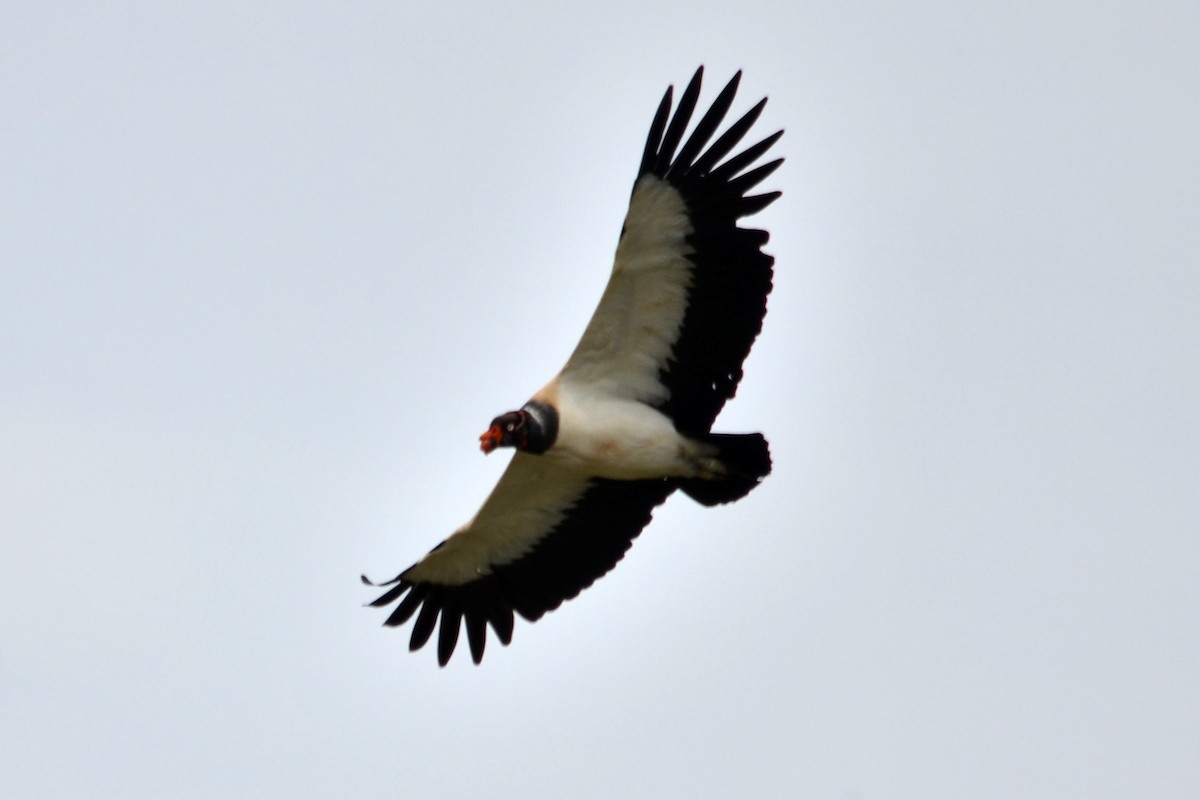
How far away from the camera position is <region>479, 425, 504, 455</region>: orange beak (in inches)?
696

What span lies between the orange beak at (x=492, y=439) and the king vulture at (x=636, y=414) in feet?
0.04

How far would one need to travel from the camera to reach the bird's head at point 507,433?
17.7 meters

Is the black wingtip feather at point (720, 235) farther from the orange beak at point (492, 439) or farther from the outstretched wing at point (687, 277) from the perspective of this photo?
the orange beak at point (492, 439)

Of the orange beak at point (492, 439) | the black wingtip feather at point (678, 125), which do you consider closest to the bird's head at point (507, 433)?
the orange beak at point (492, 439)

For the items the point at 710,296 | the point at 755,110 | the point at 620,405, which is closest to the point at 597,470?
the point at 620,405

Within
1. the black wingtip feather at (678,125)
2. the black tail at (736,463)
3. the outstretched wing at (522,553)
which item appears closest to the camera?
the black wingtip feather at (678,125)

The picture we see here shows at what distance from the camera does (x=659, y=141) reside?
1747 centimetres

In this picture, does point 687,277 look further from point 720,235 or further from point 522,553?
point 522,553

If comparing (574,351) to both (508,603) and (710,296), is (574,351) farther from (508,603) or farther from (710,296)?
(508,603)

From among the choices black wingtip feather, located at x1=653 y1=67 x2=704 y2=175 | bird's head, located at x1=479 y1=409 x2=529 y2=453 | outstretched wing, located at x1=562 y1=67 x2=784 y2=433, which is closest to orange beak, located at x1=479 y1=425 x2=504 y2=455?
bird's head, located at x1=479 y1=409 x2=529 y2=453

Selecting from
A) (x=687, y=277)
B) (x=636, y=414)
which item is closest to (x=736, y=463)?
(x=636, y=414)

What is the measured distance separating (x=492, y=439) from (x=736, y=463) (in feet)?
7.31

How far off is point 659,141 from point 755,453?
2.92m

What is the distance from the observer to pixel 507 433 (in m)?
17.8
